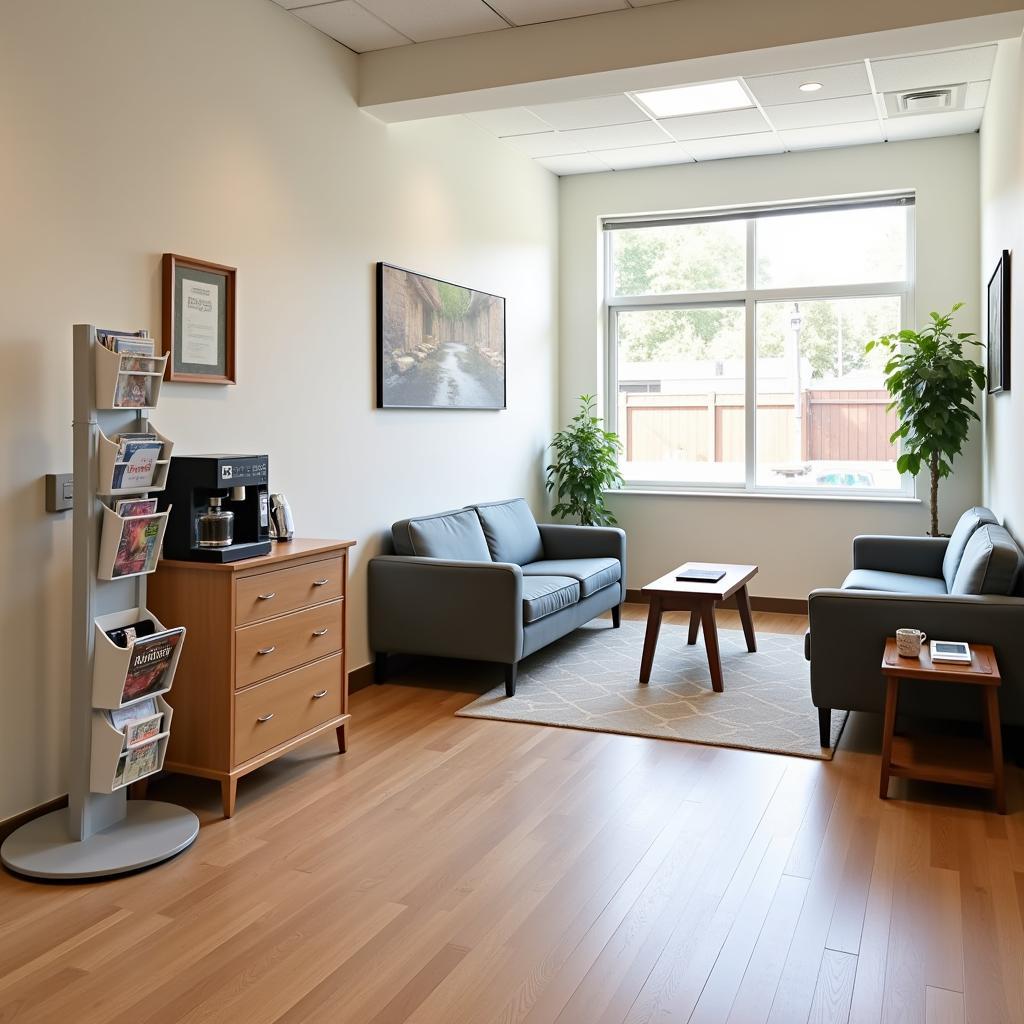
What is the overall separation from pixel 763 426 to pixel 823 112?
6.72ft

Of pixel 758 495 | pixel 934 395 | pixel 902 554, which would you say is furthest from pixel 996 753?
pixel 758 495

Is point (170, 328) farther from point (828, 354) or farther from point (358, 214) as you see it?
point (828, 354)

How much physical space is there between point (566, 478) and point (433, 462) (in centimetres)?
152

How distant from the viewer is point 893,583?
15.7 feet

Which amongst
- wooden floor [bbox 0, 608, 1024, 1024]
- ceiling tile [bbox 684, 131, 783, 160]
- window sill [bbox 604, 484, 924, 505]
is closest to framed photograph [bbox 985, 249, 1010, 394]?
window sill [bbox 604, 484, 924, 505]

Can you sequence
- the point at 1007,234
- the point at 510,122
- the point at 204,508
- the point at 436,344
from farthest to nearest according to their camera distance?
the point at 510,122 → the point at 436,344 → the point at 1007,234 → the point at 204,508

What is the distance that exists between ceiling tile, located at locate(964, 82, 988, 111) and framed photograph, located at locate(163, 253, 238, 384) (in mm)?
3881

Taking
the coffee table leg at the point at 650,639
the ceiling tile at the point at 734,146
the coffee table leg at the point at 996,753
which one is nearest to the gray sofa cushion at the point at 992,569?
the coffee table leg at the point at 996,753

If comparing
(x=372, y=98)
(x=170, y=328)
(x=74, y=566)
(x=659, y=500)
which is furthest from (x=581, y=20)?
(x=659, y=500)

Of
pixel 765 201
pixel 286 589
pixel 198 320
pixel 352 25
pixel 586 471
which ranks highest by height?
pixel 352 25

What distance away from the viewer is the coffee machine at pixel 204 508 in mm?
3172

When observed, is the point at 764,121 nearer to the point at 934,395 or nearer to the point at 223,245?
the point at 934,395

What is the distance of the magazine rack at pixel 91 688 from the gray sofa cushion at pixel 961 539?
3.44 metres

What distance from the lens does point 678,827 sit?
Answer: 10.0ft
